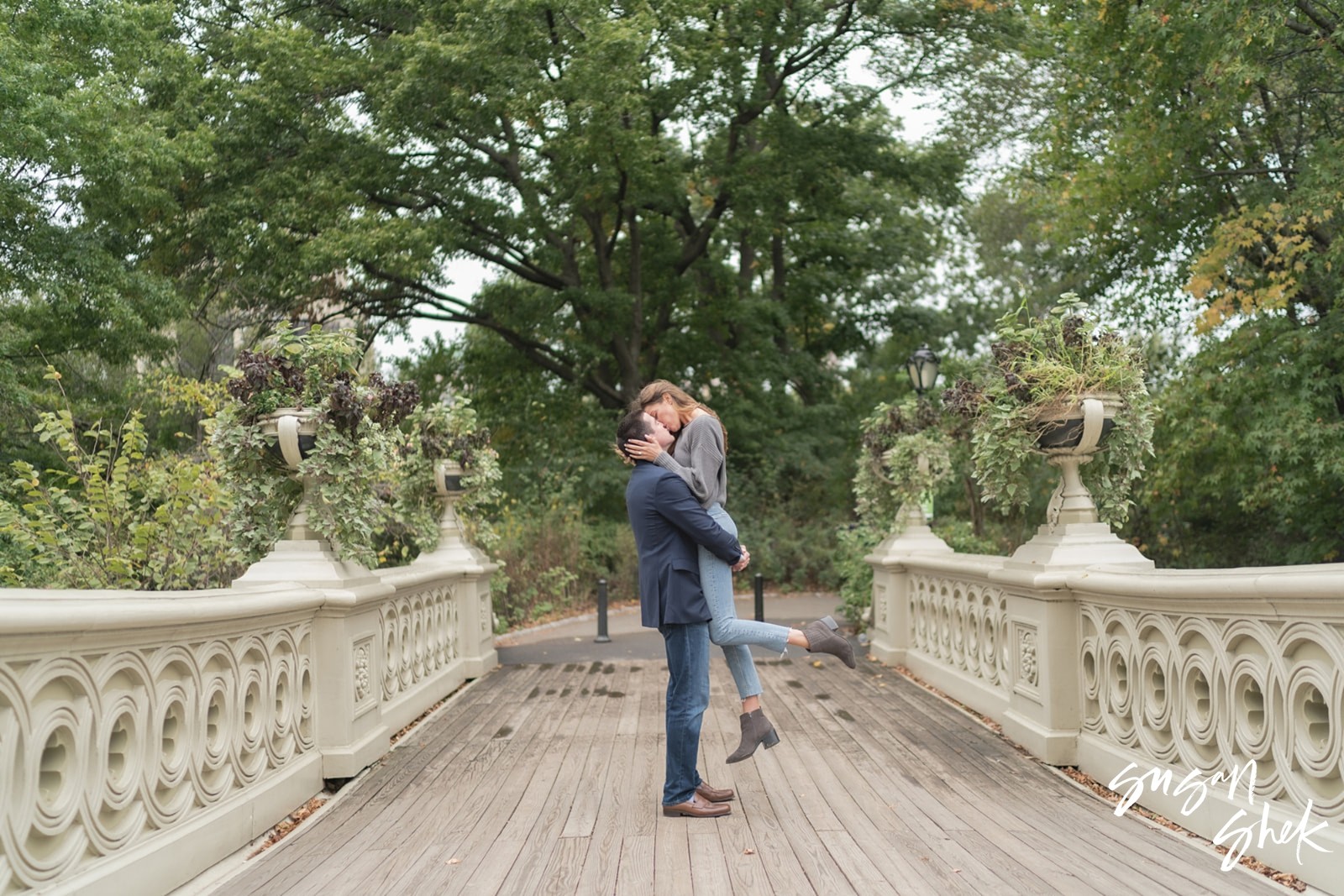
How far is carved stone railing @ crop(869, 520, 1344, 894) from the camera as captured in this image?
3969mm

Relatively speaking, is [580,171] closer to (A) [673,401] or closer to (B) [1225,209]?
(B) [1225,209]

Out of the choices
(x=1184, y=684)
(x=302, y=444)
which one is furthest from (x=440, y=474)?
(x=1184, y=684)

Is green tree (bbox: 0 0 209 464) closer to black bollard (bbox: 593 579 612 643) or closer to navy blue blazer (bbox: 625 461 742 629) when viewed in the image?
black bollard (bbox: 593 579 612 643)

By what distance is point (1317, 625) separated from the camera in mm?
3955

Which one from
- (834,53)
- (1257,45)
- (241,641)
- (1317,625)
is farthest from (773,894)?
(834,53)

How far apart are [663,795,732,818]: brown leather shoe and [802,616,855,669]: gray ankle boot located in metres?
0.83

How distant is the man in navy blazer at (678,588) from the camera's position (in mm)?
5129

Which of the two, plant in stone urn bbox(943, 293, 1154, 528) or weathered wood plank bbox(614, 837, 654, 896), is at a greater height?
plant in stone urn bbox(943, 293, 1154, 528)

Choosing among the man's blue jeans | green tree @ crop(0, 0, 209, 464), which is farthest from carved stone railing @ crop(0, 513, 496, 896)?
green tree @ crop(0, 0, 209, 464)

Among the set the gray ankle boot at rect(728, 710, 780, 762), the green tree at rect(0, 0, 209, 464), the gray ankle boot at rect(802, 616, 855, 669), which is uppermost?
the green tree at rect(0, 0, 209, 464)

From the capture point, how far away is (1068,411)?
645 centimetres

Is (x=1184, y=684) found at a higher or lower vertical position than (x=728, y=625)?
lower

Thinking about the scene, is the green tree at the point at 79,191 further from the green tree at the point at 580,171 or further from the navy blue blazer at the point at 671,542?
the navy blue blazer at the point at 671,542

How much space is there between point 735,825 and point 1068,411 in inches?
120
